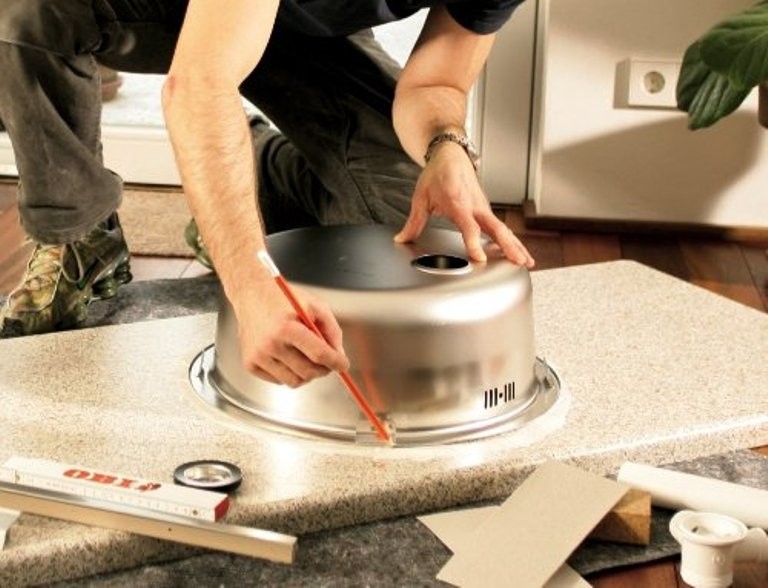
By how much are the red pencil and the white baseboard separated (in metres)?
1.53

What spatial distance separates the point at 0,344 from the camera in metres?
1.81

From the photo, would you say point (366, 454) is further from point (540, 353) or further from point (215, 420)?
point (540, 353)

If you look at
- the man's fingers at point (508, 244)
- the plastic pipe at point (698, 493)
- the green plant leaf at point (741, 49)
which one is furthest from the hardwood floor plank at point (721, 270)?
the plastic pipe at point (698, 493)

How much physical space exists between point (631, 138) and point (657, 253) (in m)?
0.24

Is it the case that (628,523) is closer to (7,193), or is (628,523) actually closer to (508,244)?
(508,244)

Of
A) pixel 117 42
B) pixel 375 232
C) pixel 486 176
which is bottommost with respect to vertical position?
pixel 486 176

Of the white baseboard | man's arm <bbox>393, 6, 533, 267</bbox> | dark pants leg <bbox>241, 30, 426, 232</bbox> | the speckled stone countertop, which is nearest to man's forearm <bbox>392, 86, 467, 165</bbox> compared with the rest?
man's arm <bbox>393, 6, 533, 267</bbox>

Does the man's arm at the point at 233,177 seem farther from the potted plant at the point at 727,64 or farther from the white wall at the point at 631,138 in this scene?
the white wall at the point at 631,138

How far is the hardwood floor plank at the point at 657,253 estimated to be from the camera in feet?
7.95

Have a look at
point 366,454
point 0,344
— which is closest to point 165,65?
point 0,344

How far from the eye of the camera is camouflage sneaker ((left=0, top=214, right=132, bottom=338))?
1962mm

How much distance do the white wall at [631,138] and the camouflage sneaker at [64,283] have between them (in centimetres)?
91

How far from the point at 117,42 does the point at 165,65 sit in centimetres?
10

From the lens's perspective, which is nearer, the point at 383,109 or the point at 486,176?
the point at 383,109
